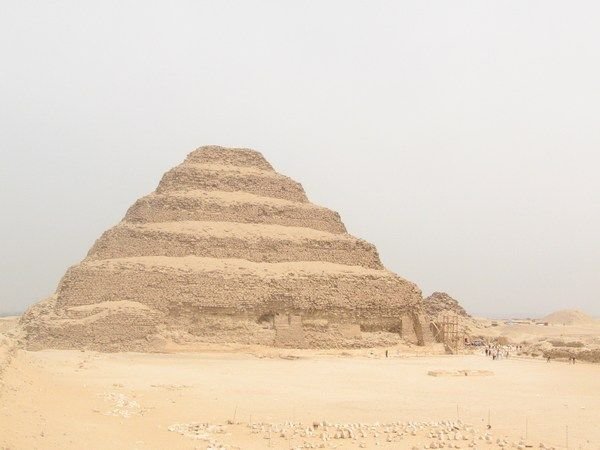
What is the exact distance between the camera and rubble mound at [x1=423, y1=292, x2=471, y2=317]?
58838mm

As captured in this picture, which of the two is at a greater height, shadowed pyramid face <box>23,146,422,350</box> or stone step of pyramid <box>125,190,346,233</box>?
stone step of pyramid <box>125,190,346,233</box>

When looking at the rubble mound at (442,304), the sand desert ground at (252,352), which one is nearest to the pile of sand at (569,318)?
the rubble mound at (442,304)

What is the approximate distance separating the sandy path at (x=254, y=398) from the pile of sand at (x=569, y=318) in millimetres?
64735

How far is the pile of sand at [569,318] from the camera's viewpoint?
8619 centimetres

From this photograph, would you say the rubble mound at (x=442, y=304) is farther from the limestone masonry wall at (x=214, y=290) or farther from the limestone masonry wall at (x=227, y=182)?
the limestone masonry wall at (x=214, y=290)

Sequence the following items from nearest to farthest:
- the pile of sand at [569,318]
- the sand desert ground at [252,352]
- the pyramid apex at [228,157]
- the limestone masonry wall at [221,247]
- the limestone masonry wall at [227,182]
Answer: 1. the sand desert ground at [252,352]
2. the limestone masonry wall at [221,247]
3. the limestone masonry wall at [227,182]
4. the pyramid apex at [228,157]
5. the pile of sand at [569,318]

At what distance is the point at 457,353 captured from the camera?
35.0m

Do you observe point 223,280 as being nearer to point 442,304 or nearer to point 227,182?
point 227,182

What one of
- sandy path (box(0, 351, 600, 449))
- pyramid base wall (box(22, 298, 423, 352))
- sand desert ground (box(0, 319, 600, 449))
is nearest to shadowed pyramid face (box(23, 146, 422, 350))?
pyramid base wall (box(22, 298, 423, 352))

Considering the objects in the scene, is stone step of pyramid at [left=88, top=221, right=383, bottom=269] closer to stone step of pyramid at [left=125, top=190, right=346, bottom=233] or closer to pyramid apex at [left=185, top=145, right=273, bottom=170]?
stone step of pyramid at [left=125, top=190, right=346, bottom=233]

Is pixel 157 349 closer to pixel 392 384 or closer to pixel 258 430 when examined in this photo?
pixel 392 384

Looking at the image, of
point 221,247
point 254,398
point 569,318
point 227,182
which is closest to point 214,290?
point 221,247

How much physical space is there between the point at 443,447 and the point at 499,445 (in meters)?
1.05

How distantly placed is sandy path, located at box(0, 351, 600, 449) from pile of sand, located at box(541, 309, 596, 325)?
6474 cm
